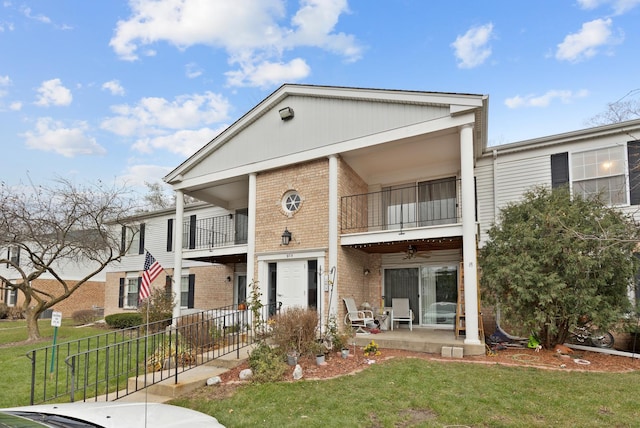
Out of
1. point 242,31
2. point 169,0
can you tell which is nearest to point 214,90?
point 242,31

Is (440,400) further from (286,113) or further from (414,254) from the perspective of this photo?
(286,113)

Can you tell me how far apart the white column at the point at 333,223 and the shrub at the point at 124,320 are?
1041 centimetres

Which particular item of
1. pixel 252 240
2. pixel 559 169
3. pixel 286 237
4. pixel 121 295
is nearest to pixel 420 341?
pixel 286 237

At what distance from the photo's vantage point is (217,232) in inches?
656

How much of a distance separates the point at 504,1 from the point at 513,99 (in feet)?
16.4

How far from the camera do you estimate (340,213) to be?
35.8 ft

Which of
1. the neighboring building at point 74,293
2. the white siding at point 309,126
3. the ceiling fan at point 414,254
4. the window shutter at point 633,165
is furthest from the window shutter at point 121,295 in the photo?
the window shutter at point 633,165

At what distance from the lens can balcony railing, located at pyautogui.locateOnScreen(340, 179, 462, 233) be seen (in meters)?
11.8

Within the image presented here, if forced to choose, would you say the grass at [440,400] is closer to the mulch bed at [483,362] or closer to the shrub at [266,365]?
the shrub at [266,365]

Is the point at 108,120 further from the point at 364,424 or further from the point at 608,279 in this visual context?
the point at 608,279

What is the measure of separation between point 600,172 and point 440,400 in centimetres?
862

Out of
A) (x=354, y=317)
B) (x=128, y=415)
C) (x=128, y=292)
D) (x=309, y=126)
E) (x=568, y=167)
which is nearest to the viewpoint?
(x=128, y=415)

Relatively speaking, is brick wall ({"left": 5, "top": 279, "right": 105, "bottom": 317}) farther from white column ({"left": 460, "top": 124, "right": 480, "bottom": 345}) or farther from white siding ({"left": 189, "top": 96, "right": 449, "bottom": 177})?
white column ({"left": 460, "top": 124, "right": 480, "bottom": 345})

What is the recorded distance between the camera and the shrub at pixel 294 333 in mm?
7875
